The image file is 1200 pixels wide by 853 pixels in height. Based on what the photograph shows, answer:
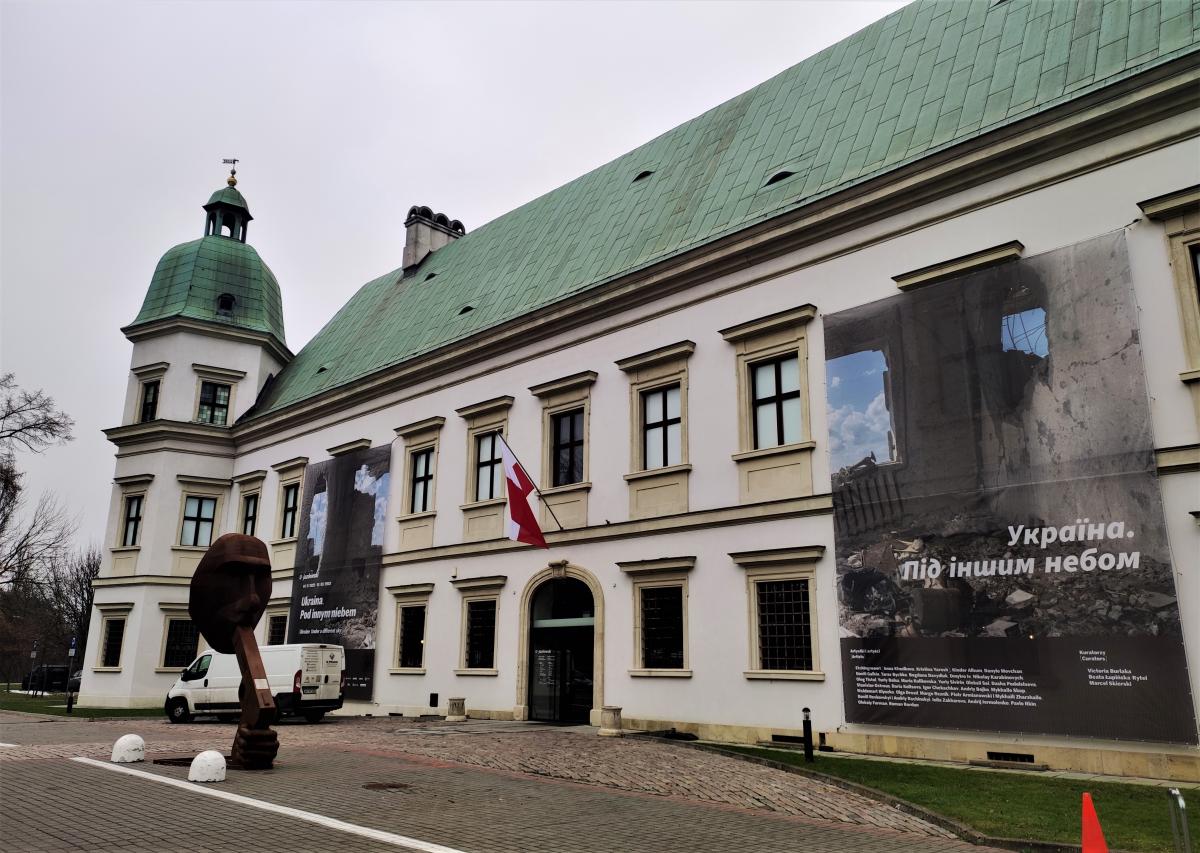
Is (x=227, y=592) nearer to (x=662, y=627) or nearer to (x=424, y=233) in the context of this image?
(x=662, y=627)

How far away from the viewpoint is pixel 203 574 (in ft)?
47.2

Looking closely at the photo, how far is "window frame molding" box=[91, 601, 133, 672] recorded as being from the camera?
34.2m

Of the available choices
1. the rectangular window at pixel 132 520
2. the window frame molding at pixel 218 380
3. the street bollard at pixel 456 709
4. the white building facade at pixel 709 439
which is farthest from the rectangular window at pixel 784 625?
the rectangular window at pixel 132 520

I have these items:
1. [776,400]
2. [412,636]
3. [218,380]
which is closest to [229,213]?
[218,380]

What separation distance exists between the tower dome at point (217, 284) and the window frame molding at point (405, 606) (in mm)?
16381

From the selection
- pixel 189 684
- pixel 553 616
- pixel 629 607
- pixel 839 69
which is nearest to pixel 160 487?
pixel 189 684

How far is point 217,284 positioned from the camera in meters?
38.5

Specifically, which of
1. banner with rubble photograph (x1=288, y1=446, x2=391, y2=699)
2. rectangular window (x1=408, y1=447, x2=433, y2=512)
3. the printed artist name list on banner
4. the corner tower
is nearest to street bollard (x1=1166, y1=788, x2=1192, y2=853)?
the printed artist name list on banner

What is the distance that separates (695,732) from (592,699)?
138 inches

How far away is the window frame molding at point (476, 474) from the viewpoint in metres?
24.6

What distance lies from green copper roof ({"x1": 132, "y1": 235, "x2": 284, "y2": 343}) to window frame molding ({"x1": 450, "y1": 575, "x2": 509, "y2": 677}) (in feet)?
61.5

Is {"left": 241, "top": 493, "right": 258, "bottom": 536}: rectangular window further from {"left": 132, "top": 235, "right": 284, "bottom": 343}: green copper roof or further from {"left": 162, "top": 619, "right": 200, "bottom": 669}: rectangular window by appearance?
{"left": 132, "top": 235, "right": 284, "bottom": 343}: green copper roof

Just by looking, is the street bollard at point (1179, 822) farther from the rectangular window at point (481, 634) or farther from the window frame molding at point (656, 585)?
the rectangular window at point (481, 634)

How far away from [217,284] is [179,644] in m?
14.7
